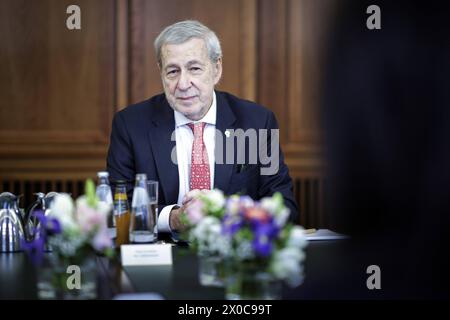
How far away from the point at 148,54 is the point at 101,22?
38cm

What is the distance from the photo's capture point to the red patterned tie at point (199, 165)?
3.00m

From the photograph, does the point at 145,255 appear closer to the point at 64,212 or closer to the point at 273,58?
the point at 64,212

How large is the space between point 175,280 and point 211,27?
304cm

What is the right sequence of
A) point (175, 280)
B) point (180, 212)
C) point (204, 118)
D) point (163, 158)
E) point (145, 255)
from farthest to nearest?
1. point (204, 118)
2. point (163, 158)
3. point (180, 212)
4. point (145, 255)
5. point (175, 280)

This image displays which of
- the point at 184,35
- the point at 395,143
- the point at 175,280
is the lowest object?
the point at 175,280

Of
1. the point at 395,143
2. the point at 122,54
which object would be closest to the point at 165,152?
the point at 122,54

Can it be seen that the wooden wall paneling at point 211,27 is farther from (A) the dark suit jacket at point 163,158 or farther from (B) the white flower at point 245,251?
(B) the white flower at point 245,251

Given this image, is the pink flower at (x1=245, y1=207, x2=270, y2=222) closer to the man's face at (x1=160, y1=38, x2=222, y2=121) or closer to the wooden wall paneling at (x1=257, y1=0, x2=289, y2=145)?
the man's face at (x1=160, y1=38, x2=222, y2=121)

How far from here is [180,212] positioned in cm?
253

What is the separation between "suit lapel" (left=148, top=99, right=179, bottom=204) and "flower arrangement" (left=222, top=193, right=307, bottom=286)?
1.59m

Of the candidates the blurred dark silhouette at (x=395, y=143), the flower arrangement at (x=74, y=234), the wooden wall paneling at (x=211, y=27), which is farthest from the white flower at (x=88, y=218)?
the wooden wall paneling at (x=211, y=27)

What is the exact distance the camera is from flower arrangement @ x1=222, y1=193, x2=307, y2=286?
4.34ft
